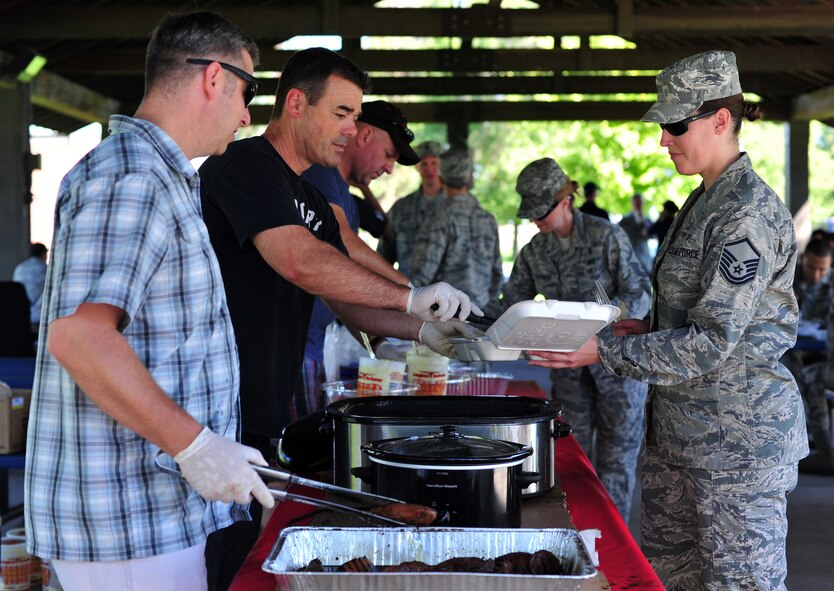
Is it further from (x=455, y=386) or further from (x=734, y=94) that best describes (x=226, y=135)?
(x=455, y=386)

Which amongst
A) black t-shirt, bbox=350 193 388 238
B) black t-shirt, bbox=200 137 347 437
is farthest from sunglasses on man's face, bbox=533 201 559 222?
black t-shirt, bbox=200 137 347 437

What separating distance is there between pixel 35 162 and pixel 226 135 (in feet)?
29.0

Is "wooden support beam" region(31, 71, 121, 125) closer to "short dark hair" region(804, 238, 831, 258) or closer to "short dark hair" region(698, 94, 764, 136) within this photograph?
"short dark hair" region(804, 238, 831, 258)

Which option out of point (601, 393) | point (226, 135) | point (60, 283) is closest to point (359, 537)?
point (60, 283)

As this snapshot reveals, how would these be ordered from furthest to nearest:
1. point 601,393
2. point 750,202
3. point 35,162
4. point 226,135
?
point 35,162
point 601,393
point 750,202
point 226,135

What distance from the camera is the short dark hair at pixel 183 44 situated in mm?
1557

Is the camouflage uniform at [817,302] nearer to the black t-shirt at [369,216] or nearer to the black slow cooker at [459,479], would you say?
the black t-shirt at [369,216]

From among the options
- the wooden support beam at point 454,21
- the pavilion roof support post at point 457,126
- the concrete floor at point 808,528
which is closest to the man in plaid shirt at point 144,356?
the concrete floor at point 808,528

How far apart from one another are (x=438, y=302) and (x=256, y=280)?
0.39 metres

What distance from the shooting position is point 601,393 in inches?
156

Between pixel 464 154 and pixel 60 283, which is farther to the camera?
pixel 464 154

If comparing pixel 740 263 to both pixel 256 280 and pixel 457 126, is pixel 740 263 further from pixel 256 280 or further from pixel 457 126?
pixel 457 126

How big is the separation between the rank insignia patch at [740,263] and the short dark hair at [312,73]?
0.97m

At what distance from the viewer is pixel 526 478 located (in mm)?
1679
